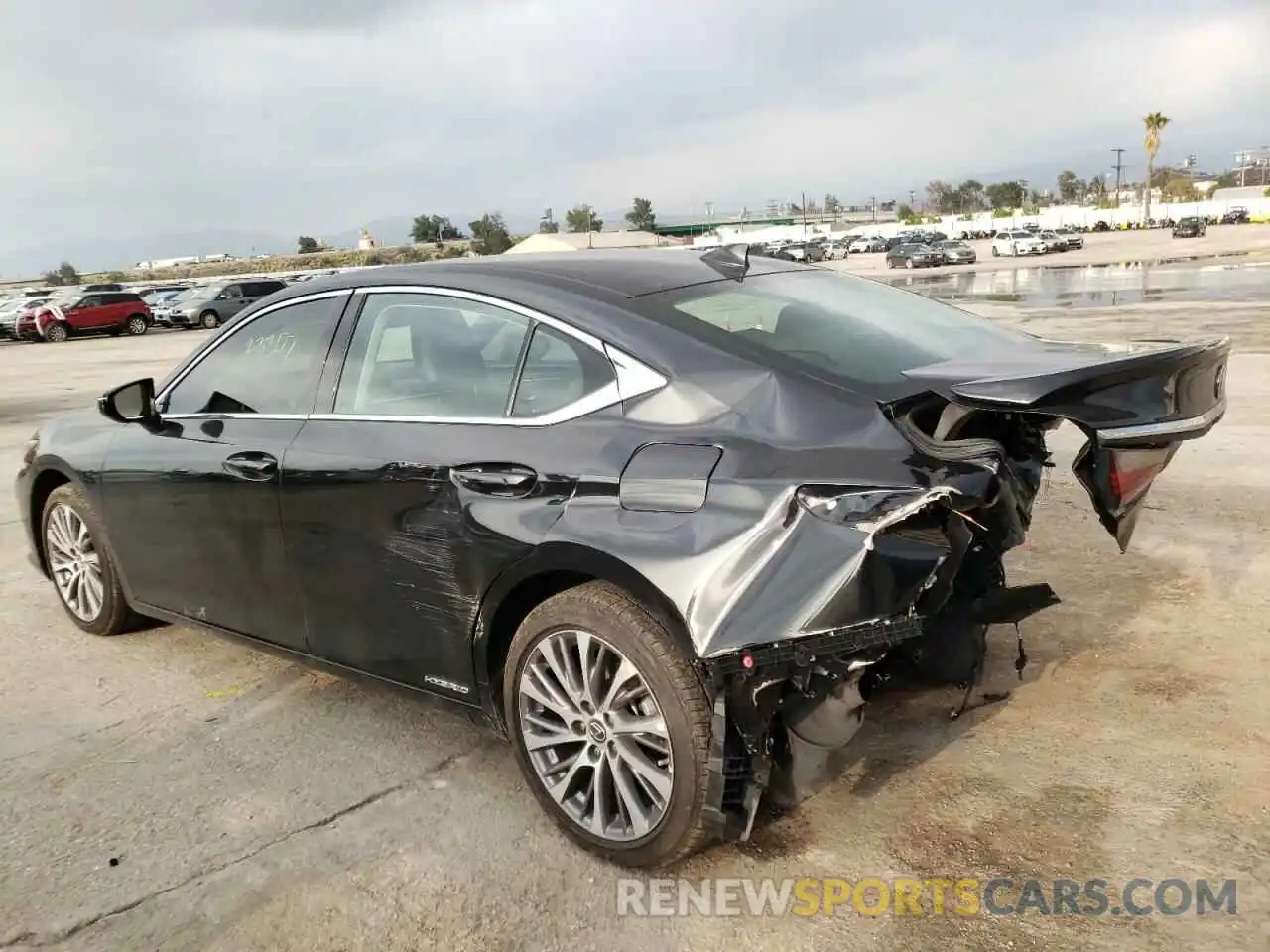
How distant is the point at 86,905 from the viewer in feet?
9.48

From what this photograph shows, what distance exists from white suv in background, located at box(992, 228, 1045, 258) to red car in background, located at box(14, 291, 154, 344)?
46528 mm

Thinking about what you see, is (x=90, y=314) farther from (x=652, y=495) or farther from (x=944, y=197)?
(x=944, y=197)

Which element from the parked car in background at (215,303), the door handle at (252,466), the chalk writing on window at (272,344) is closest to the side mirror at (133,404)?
the chalk writing on window at (272,344)

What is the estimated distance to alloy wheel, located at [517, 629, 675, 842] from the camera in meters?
2.77

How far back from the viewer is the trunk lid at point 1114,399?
8.60 feet

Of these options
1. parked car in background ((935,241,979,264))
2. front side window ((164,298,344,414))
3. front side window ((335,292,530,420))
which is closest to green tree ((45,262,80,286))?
parked car in background ((935,241,979,264))

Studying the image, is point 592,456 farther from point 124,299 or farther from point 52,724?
point 124,299

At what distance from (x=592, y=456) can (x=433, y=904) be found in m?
1.29

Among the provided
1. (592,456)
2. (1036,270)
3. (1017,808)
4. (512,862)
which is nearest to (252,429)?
(592,456)

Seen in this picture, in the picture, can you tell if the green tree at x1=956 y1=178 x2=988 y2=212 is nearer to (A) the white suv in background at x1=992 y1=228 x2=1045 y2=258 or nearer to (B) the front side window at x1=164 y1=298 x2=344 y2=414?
(A) the white suv in background at x1=992 y1=228 x2=1045 y2=258

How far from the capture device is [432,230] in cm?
12638

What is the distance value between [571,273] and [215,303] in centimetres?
3589

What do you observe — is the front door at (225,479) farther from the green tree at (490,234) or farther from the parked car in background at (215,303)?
the green tree at (490,234)

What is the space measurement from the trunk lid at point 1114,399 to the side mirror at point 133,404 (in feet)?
10.2
